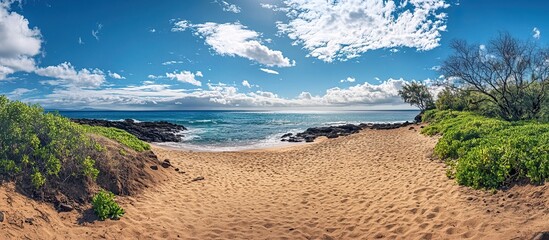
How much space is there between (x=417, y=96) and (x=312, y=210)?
58262 millimetres

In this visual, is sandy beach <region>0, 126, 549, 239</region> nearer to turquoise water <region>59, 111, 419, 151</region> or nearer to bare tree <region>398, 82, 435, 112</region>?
turquoise water <region>59, 111, 419, 151</region>

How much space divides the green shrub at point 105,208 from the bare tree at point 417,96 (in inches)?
2392

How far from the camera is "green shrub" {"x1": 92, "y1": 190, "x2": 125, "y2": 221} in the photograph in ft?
23.5

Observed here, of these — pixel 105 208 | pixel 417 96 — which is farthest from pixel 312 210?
pixel 417 96

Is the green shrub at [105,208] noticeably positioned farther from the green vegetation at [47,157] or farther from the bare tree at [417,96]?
the bare tree at [417,96]

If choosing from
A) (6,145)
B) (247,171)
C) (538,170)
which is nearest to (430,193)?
(538,170)

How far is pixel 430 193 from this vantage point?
8867mm

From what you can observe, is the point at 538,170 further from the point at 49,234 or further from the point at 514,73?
the point at 514,73

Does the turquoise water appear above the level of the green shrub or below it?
below

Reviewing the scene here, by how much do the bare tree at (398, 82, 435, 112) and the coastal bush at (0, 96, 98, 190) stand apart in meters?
60.5

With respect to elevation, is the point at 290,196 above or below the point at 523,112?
below

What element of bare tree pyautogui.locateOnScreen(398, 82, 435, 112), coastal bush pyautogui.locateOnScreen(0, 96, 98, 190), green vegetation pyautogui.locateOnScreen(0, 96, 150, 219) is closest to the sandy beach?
green vegetation pyautogui.locateOnScreen(0, 96, 150, 219)

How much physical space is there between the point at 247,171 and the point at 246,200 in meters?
5.60

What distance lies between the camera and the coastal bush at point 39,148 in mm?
7070
